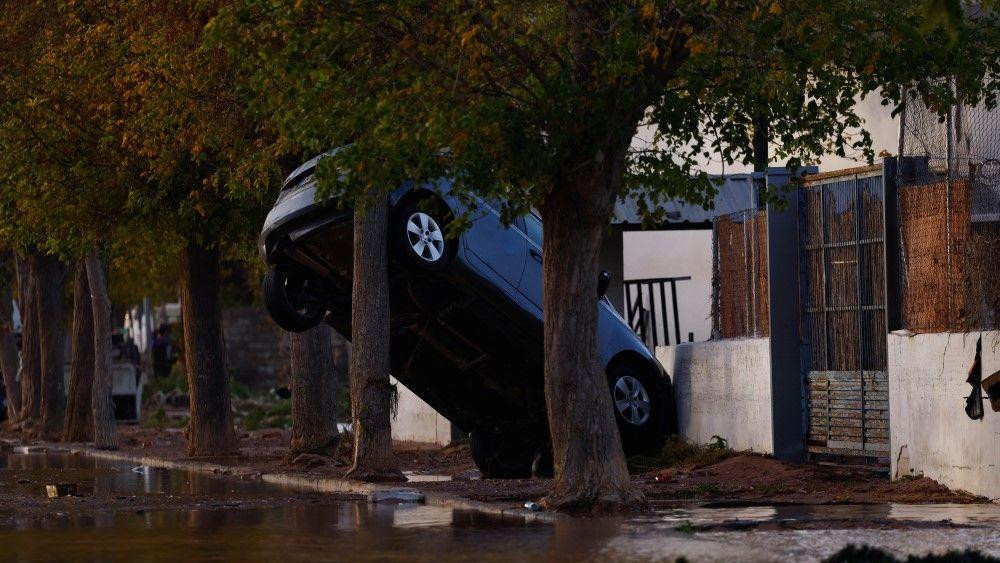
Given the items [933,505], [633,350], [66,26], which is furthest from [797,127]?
[66,26]

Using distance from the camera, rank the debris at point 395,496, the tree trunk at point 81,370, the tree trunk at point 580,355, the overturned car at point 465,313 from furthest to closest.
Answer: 1. the tree trunk at point 81,370
2. the overturned car at point 465,313
3. the debris at point 395,496
4. the tree trunk at point 580,355

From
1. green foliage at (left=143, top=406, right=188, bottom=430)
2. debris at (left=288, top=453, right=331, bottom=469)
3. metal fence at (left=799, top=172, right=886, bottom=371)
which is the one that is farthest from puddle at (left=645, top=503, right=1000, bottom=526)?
green foliage at (left=143, top=406, right=188, bottom=430)

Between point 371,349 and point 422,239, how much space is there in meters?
1.36

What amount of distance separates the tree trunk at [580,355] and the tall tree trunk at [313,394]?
8.83 meters

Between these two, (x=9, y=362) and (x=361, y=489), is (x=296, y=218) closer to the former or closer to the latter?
(x=361, y=489)

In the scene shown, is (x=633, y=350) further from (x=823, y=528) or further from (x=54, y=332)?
(x=54, y=332)

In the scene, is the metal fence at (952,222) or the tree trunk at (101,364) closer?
the metal fence at (952,222)

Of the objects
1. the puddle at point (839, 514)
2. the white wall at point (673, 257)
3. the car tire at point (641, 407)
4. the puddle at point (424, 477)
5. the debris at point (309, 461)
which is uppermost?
the white wall at point (673, 257)

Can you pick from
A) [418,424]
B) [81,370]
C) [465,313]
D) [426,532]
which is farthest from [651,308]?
[426,532]

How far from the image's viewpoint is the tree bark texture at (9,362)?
40219 mm

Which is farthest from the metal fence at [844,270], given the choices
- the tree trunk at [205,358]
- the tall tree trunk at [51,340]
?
the tall tree trunk at [51,340]

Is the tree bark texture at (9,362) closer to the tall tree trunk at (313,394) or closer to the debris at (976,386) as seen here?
the tall tree trunk at (313,394)

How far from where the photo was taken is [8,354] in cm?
4050

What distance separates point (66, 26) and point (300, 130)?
12961 millimetres
